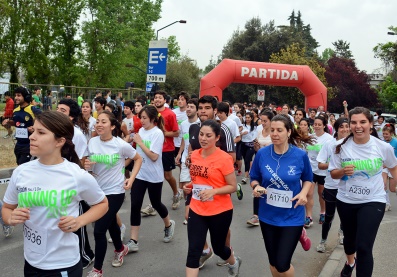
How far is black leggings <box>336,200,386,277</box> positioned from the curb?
0.69 metres

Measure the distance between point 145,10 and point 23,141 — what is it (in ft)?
110

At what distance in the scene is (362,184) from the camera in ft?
14.1

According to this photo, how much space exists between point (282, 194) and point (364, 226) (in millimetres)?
919

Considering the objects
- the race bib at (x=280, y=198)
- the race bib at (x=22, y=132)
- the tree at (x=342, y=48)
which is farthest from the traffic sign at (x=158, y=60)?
the tree at (x=342, y=48)

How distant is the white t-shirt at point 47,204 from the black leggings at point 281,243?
1840 millimetres

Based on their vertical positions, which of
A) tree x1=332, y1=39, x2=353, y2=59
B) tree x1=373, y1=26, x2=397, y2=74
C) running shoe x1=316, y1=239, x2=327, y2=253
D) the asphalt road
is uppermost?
tree x1=332, y1=39, x2=353, y2=59

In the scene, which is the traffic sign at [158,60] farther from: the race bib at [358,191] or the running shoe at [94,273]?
the race bib at [358,191]

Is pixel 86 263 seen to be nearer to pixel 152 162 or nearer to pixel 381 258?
pixel 152 162

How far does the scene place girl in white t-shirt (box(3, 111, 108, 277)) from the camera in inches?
104

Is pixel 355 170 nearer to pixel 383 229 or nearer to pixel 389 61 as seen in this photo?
pixel 383 229

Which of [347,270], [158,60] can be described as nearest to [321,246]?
[347,270]

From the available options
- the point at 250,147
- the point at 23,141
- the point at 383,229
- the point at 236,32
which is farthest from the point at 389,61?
the point at 23,141

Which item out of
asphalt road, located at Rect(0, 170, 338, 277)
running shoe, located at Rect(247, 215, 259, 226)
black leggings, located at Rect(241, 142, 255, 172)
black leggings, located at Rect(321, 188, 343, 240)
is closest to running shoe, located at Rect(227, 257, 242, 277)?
asphalt road, located at Rect(0, 170, 338, 277)

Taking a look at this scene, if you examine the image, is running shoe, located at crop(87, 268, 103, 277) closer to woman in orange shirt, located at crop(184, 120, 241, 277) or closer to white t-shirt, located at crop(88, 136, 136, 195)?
white t-shirt, located at crop(88, 136, 136, 195)
